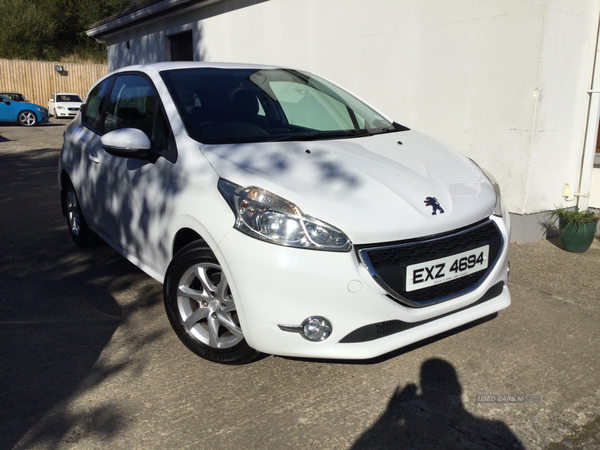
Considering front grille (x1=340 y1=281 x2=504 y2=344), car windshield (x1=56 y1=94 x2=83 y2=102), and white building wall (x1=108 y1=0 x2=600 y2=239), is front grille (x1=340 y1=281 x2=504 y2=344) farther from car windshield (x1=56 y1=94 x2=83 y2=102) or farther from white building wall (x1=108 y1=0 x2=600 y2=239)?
car windshield (x1=56 y1=94 x2=83 y2=102)

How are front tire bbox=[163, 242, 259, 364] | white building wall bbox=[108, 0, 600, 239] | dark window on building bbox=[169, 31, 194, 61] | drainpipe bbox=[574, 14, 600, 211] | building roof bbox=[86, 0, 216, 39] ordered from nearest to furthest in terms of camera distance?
front tire bbox=[163, 242, 259, 364] → white building wall bbox=[108, 0, 600, 239] → drainpipe bbox=[574, 14, 600, 211] → building roof bbox=[86, 0, 216, 39] → dark window on building bbox=[169, 31, 194, 61]

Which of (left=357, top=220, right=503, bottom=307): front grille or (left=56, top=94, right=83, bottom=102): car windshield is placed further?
(left=56, top=94, right=83, bottom=102): car windshield

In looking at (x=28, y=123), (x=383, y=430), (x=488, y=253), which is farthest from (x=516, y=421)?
(x=28, y=123)

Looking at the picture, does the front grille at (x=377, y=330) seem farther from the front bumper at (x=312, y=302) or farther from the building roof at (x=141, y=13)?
the building roof at (x=141, y=13)

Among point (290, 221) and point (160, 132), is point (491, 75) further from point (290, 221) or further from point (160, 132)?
point (290, 221)

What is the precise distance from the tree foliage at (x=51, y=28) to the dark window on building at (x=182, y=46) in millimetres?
29204

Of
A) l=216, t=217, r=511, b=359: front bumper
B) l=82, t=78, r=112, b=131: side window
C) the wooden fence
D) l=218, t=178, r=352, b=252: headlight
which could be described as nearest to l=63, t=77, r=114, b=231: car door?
l=82, t=78, r=112, b=131: side window

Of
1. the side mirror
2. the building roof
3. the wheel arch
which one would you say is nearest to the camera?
the wheel arch

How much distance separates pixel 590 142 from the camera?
19.2 ft

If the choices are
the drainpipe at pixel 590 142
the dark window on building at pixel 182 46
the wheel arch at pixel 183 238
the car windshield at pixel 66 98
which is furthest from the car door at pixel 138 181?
the car windshield at pixel 66 98

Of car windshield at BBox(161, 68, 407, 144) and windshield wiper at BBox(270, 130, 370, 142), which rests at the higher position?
car windshield at BBox(161, 68, 407, 144)

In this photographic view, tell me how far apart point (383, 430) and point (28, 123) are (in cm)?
2369

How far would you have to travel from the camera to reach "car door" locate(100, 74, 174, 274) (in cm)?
333

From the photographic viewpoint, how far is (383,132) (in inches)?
151
